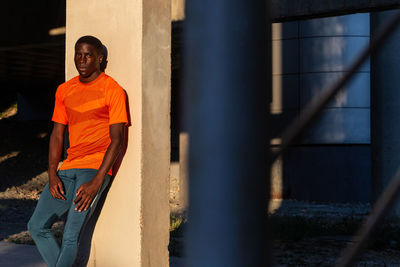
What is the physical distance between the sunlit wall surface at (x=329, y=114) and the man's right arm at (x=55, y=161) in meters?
15.8

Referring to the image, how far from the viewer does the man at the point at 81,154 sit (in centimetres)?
387


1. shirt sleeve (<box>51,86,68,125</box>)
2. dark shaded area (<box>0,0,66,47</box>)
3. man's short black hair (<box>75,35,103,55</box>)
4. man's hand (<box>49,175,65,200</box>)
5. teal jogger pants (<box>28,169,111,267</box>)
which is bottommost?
teal jogger pants (<box>28,169,111,267</box>)

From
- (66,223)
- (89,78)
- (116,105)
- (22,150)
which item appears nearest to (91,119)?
(116,105)

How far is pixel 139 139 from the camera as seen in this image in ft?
14.7

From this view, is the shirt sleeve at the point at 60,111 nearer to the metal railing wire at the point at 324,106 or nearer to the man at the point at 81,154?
the man at the point at 81,154

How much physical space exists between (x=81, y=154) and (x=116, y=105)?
394 millimetres

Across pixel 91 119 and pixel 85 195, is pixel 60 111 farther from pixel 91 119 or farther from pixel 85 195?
pixel 85 195

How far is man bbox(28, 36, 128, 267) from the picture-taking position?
12.7 feet

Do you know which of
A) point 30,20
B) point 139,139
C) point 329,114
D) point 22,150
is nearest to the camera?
point 139,139

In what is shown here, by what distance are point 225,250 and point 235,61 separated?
0.93 feet

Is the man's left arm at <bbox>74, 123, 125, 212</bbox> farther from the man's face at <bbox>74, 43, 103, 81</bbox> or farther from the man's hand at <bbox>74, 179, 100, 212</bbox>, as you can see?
the man's face at <bbox>74, 43, 103, 81</bbox>

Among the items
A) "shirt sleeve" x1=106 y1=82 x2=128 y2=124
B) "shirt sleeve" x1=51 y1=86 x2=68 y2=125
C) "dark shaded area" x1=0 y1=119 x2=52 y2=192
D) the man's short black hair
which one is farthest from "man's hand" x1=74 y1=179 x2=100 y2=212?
"dark shaded area" x1=0 y1=119 x2=52 y2=192

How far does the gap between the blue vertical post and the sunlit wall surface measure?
62.0ft

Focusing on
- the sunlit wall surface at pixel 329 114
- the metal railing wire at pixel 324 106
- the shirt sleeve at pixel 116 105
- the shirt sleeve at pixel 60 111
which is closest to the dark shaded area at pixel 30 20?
the sunlit wall surface at pixel 329 114
